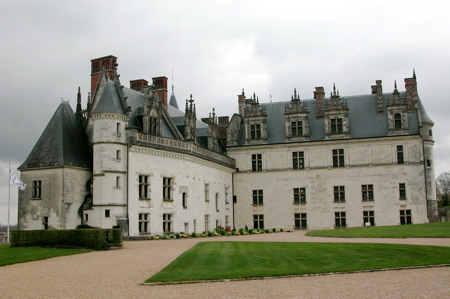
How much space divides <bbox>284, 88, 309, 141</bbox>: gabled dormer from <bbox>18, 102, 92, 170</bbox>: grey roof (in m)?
18.6

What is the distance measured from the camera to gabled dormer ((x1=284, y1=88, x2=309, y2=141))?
140ft

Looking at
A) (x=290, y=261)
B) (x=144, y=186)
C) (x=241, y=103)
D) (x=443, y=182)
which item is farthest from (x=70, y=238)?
(x=443, y=182)

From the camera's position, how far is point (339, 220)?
41.3 m

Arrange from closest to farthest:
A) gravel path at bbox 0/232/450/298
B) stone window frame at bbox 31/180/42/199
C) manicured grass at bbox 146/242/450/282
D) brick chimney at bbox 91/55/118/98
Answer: gravel path at bbox 0/232/450/298
manicured grass at bbox 146/242/450/282
stone window frame at bbox 31/180/42/199
brick chimney at bbox 91/55/118/98

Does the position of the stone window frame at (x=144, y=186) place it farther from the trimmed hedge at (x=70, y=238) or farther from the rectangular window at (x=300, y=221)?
the rectangular window at (x=300, y=221)

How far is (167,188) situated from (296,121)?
15.4 metres

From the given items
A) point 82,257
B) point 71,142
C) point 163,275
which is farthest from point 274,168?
point 163,275

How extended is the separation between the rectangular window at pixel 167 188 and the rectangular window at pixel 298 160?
13806 mm

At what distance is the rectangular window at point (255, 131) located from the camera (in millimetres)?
43938

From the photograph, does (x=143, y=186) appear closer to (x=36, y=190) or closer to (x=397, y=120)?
(x=36, y=190)

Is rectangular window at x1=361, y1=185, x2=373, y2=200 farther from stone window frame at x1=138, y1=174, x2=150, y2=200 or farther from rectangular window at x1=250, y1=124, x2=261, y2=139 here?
stone window frame at x1=138, y1=174, x2=150, y2=200

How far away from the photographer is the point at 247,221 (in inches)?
1699

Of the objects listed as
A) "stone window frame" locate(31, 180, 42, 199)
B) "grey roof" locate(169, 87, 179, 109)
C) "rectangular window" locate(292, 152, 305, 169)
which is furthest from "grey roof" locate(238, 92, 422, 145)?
"stone window frame" locate(31, 180, 42, 199)

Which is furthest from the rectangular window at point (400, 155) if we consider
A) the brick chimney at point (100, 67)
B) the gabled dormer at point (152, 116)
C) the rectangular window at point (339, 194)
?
the brick chimney at point (100, 67)
